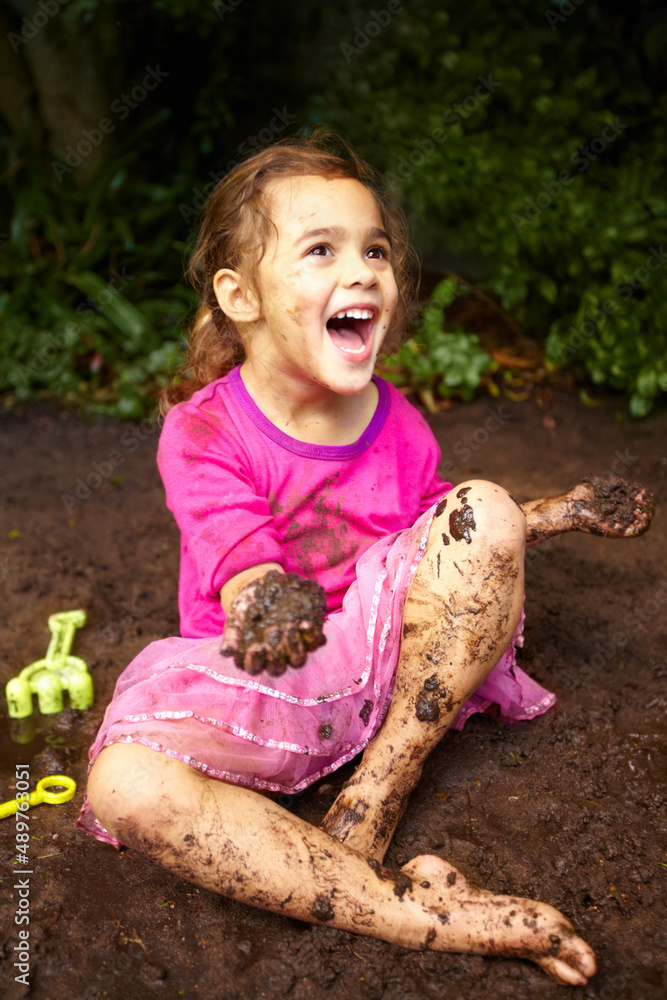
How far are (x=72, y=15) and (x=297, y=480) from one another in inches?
143

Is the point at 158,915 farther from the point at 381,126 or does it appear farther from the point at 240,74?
the point at 240,74

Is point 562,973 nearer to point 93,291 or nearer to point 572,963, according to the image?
point 572,963

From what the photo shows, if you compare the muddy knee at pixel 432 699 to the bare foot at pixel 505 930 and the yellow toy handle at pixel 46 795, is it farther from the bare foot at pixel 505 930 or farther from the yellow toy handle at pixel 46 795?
the yellow toy handle at pixel 46 795

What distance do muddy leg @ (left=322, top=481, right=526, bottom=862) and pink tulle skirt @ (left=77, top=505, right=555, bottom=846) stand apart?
6 cm

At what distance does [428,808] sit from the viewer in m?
1.74

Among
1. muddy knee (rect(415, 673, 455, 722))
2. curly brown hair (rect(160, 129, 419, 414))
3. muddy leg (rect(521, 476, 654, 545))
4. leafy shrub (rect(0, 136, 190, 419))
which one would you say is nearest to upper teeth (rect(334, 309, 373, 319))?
curly brown hair (rect(160, 129, 419, 414))

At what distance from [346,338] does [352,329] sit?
43mm

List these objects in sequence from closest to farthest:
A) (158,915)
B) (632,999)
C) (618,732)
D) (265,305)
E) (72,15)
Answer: (632,999) < (158,915) < (265,305) < (618,732) < (72,15)

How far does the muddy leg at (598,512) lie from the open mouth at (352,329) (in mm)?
541

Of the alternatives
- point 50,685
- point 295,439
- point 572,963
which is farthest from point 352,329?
point 572,963

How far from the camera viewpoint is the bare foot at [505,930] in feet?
4.42

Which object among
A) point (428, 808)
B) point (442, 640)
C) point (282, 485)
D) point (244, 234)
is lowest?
point (428, 808)

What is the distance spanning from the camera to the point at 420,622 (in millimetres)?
1599

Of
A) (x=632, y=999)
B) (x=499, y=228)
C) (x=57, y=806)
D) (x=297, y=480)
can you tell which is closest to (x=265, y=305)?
(x=297, y=480)
